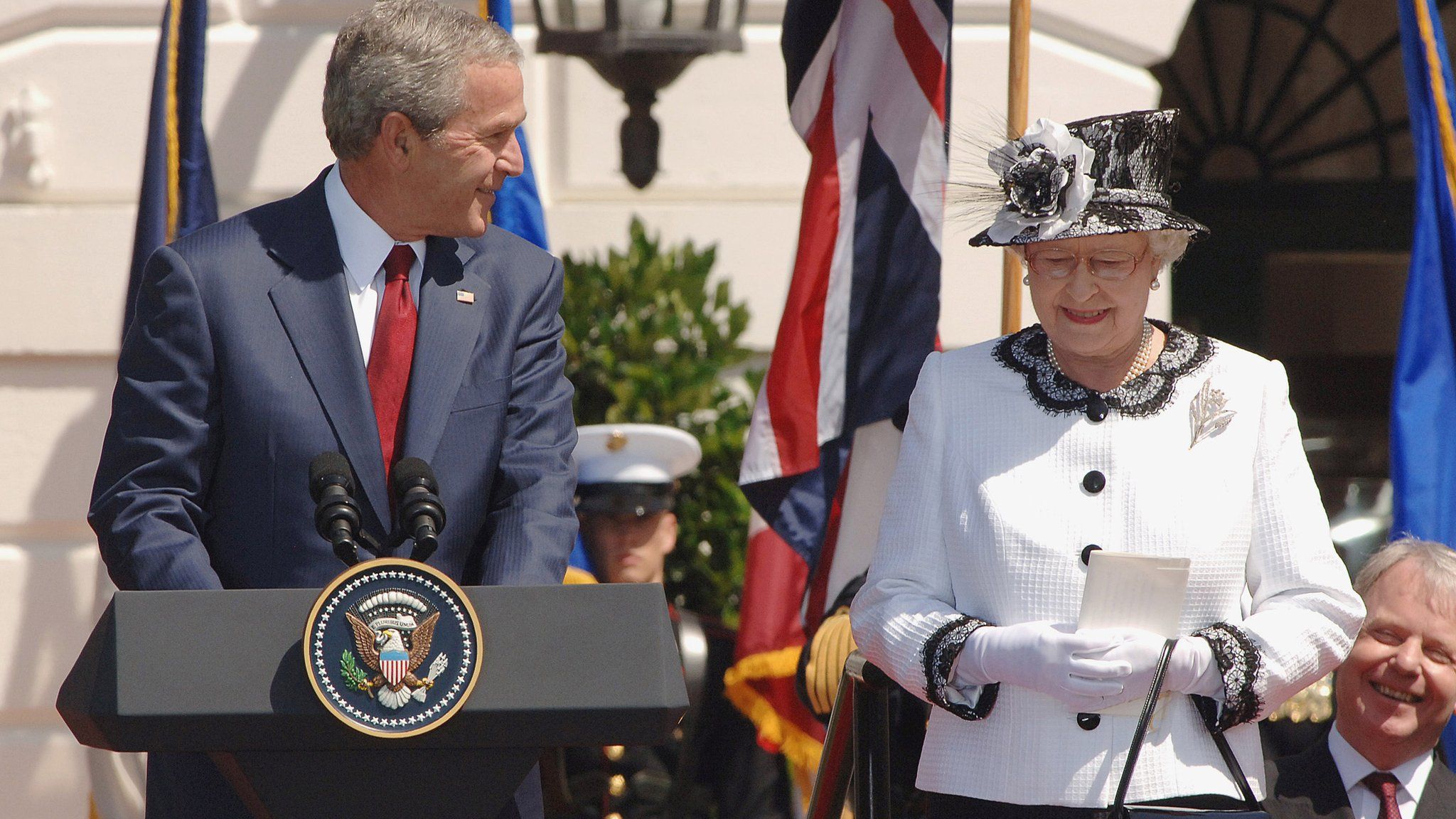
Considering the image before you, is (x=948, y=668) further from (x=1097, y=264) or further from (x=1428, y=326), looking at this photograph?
(x=1428, y=326)

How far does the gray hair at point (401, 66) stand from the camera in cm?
232

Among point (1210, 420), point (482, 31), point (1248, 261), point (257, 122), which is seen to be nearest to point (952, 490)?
point (1210, 420)

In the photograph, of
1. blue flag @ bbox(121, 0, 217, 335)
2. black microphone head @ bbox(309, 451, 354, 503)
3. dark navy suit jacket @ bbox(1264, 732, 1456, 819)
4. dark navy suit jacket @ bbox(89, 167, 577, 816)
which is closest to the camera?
black microphone head @ bbox(309, 451, 354, 503)

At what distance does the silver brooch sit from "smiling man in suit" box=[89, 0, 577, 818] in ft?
3.09

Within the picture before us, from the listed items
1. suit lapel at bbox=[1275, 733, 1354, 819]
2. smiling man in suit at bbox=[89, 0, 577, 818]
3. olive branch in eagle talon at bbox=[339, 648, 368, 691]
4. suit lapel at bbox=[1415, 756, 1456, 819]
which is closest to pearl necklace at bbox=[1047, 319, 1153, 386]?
smiling man in suit at bbox=[89, 0, 577, 818]

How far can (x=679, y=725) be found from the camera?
13.9 ft

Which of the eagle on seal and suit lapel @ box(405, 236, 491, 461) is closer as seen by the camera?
the eagle on seal

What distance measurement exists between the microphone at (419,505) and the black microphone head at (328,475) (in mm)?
63

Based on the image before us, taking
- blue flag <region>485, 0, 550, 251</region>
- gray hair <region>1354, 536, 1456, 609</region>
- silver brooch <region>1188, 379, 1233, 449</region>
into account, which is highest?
blue flag <region>485, 0, 550, 251</region>

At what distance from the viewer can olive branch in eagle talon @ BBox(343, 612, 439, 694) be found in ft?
5.95

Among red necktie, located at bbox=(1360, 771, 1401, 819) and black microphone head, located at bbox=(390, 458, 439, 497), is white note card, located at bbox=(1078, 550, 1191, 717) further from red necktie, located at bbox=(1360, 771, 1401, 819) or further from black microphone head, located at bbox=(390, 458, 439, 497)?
red necktie, located at bbox=(1360, 771, 1401, 819)

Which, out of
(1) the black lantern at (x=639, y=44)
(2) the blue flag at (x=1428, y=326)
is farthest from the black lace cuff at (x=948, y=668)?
(1) the black lantern at (x=639, y=44)

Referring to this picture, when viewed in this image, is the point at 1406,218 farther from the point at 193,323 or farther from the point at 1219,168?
the point at 193,323

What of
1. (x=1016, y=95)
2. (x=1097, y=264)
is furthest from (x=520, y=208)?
(x=1097, y=264)
